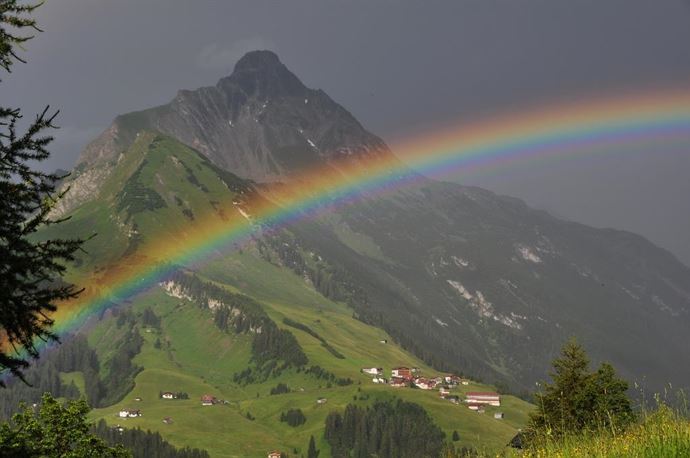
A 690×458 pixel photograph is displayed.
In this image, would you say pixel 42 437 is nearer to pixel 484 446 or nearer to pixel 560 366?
pixel 484 446

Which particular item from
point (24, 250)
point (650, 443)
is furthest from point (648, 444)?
point (24, 250)

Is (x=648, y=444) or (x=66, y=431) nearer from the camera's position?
(x=648, y=444)

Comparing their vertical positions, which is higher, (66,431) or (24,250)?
(24,250)

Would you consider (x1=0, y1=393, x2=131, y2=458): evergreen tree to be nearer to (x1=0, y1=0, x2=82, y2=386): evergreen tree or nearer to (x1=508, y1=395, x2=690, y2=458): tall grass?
(x1=0, y1=0, x2=82, y2=386): evergreen tree

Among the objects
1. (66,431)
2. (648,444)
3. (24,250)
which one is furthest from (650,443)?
(66,431)

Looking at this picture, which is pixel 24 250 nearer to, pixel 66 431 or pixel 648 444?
pixel 648 444

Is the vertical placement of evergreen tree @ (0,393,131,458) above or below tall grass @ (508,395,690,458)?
below

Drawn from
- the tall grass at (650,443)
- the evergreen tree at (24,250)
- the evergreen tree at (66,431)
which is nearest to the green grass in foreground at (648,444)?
the tall grass at (650,443)

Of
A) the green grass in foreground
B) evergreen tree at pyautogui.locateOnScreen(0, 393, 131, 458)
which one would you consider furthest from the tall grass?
evergreen tree at pyautogui.locateOnScreen(0, 393, 131, 458)

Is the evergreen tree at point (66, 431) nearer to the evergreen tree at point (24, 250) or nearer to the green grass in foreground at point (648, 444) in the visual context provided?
the evergreen tree at point (24, 250)

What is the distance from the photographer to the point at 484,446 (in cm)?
1283

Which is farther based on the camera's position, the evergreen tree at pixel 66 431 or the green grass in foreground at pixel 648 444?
the evergreen tree at pixel 66 431

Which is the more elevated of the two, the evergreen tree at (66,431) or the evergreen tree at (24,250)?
the evergreen tree at (24,250)

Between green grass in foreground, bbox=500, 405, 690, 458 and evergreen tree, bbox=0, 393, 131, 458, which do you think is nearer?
green grass in foreground, bbox=500, 405, 690, 458
